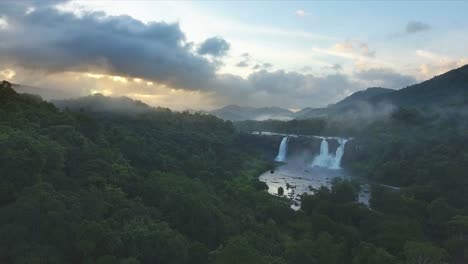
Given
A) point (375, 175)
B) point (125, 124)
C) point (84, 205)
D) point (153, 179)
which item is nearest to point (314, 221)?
point (153, 179)

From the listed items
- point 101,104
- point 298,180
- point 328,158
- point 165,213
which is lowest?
point 298,180

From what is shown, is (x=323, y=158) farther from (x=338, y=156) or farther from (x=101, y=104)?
(x=101, y=104)

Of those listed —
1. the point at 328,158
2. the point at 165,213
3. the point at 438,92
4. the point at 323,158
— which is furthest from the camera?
the point at 438,92

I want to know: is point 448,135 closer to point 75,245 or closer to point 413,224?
point 413,224

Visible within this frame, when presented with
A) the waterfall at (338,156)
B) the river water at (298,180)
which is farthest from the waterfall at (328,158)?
the river water at (298,180)

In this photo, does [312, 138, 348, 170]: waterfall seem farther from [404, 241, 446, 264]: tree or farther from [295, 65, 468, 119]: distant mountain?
[404, 241, 446, 264]: tree

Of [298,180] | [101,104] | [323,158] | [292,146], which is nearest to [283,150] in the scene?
[292,146]

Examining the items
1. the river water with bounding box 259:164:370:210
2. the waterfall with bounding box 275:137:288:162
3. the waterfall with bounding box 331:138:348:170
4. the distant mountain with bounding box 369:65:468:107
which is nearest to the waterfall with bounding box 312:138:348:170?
the waterfall with bounding box 331:138:348:170
